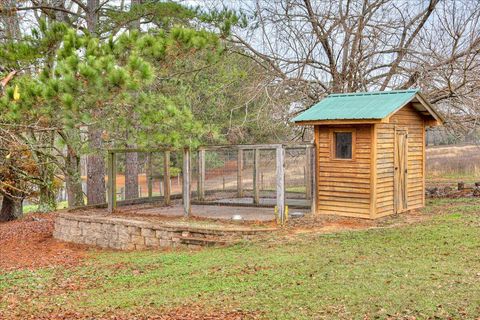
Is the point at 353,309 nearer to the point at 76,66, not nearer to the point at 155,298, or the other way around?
the point at 155,298

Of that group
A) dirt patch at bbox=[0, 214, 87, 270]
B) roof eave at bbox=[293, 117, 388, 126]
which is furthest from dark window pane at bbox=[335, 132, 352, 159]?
dirt patch at bbox=[0, 214, 87, 270]

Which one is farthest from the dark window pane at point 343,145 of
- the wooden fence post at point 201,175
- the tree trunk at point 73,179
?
the tree trunk at point 73,179

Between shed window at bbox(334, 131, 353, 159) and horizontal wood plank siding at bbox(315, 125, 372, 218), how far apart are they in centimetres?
13

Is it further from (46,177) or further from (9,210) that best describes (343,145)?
(9,210)

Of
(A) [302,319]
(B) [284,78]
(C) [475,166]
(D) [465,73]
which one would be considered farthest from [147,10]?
(C) [475,166]

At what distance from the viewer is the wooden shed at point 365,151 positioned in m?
12.1

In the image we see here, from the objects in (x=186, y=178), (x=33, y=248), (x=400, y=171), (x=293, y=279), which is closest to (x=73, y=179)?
(x=33, y=248)

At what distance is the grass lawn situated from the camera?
636cm

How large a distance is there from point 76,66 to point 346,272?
16.6 feet

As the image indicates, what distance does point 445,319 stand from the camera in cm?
569

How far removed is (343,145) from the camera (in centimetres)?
1253

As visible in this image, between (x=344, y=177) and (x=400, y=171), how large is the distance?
1.67 m

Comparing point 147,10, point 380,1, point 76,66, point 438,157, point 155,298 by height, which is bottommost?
point 155,298

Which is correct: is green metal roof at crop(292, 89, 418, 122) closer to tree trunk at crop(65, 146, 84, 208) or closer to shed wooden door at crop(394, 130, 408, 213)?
shed wooden door at crop(394, 130, 408, 213)
